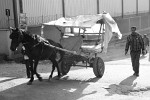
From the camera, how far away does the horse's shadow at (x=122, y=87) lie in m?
9.08

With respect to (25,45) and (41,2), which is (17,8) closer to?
(41,2)

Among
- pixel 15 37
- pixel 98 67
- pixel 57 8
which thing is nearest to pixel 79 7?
pixel 57 8

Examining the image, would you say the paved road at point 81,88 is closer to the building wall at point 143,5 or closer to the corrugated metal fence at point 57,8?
the corrugated metal fence at point 57,8

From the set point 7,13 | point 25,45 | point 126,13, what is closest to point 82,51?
point 25,45

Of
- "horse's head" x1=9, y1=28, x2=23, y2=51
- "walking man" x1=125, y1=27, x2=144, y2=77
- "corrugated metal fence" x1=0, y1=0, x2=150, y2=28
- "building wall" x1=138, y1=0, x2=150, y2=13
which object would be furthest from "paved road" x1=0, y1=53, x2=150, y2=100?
"building wall" x1=138, y1=0, x2=150, y2=13

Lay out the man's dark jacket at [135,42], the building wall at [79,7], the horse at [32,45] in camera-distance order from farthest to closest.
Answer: the building wall at [79,7] → the man's dark jacket at [135,42] → the horse at [32,45]

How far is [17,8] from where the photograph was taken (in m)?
17.3

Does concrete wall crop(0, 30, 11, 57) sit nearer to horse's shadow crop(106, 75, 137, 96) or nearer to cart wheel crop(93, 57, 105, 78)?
cart wheel crop(93, 57, 105, 78)

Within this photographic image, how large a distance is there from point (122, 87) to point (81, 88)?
4.23ft

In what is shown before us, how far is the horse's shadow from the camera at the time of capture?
9.08 meters

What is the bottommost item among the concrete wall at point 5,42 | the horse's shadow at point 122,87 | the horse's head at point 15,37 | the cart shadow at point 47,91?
the horse's shadow at point 122,87

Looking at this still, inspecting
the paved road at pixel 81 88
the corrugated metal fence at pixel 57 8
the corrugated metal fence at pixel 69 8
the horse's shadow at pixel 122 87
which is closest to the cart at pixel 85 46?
the paved road at pixel 81 88

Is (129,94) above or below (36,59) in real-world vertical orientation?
below

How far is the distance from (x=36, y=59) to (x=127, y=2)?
24569 millimetres
